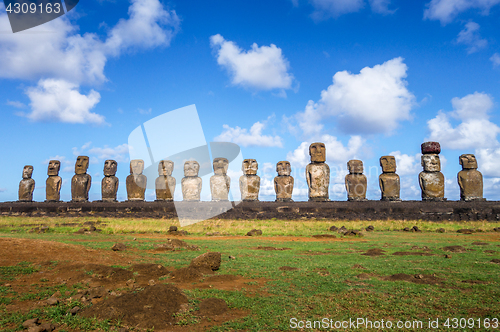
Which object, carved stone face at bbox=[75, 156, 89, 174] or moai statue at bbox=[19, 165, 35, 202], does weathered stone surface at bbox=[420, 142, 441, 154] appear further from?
moai statue at bbox=[19, 165, 35, 202]

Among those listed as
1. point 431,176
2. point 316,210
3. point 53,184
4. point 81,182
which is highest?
point 431,176

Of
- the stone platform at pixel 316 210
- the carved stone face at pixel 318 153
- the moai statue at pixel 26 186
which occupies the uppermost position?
the carved stone face at pixel 318 153

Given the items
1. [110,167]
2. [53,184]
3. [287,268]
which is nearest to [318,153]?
[110,167]

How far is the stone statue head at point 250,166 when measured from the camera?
2008 centimetres

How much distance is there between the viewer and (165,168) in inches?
846

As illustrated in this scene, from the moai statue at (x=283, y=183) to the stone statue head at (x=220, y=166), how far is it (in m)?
3.11

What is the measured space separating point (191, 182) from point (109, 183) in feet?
17.7

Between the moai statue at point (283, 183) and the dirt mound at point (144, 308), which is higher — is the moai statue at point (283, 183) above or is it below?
above

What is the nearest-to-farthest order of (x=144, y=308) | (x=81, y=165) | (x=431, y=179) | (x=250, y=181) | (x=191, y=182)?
(x=144, y=308) < (x=431, y=179) < (x=250, y=181) < (x=191, y=182) < (x=81, y=165)

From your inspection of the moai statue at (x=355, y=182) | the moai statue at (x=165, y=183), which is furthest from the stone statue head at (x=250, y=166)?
the moai statue at (x=355, y=182)

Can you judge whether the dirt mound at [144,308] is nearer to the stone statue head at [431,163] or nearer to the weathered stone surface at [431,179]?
the weathered stone surface at [431,179]

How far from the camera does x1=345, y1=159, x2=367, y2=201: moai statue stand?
1834 cm

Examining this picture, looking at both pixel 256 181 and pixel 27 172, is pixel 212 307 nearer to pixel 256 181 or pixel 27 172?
pixel 256 181

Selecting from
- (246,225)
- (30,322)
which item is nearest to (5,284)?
(30,322)
